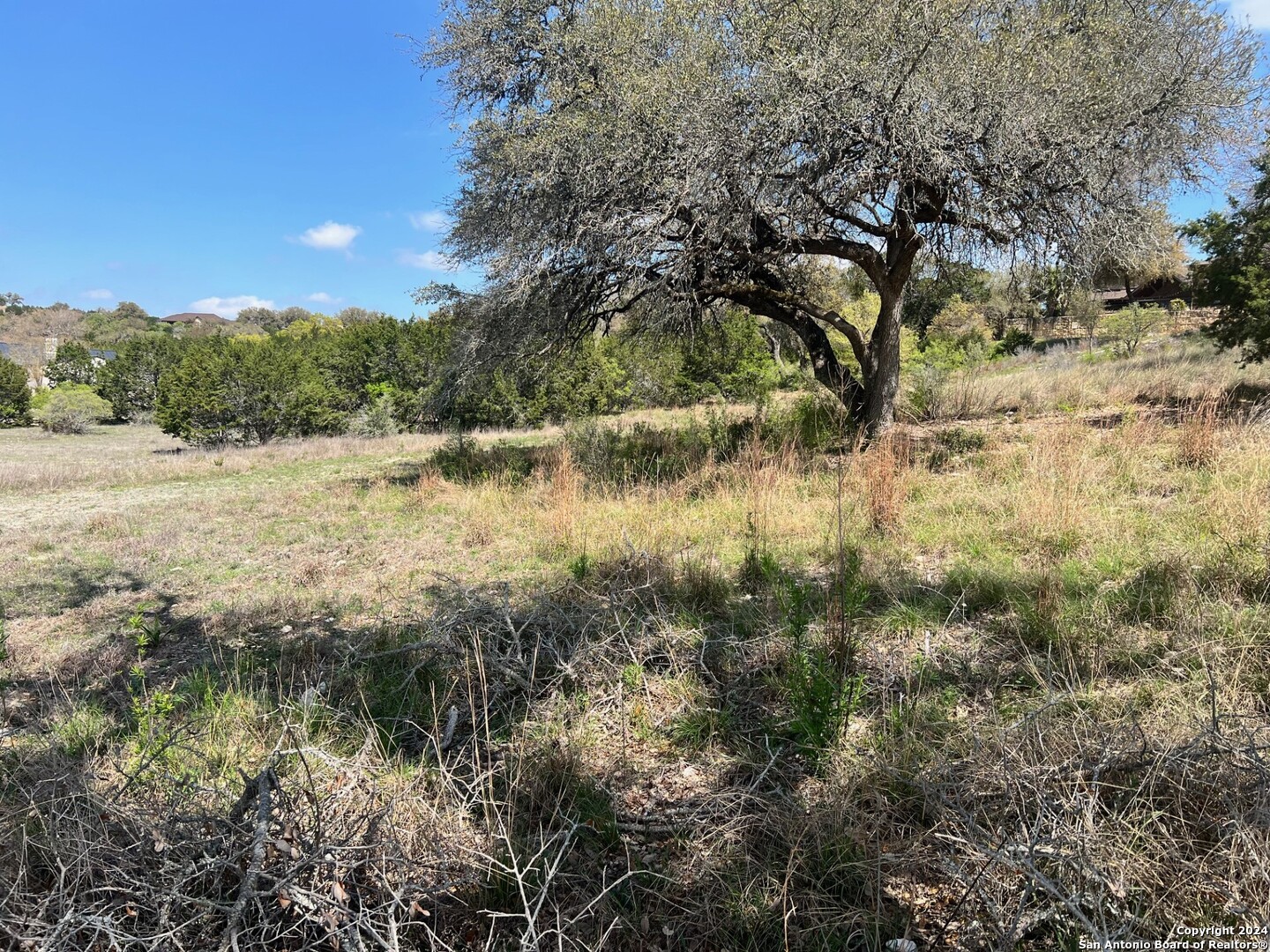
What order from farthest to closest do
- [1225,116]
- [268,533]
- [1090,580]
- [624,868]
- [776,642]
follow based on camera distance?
[268,533] < [1225,116] < [1090,580] < [776,642] < [624,868]

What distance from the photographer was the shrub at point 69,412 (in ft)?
81.0

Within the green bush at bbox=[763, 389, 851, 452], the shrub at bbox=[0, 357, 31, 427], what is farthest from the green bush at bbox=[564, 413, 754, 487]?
the shrub at bbox=[0, 357, 31, 427]

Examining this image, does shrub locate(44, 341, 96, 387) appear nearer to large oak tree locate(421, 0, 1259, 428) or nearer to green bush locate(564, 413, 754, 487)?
green bush locate(564, 413, 754, 487)

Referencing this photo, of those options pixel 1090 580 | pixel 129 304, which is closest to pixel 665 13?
pixel 1090 580

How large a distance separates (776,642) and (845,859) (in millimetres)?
1275

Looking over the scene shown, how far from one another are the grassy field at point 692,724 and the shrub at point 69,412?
25283 millimetres

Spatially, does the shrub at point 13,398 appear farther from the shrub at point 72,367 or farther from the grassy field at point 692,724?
the grassy field at point 692,724

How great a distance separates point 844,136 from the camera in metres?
6.25

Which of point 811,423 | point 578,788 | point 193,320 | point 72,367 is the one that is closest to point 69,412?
point 72,367

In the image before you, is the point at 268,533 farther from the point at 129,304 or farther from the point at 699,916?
the point at 129,304

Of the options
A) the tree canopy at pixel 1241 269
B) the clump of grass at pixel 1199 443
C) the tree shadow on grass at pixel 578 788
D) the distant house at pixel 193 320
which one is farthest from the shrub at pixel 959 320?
the distant house at pixel 193 320

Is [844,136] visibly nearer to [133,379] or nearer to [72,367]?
[133,379]

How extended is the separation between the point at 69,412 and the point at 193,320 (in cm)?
8649

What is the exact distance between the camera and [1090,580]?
137 inches
